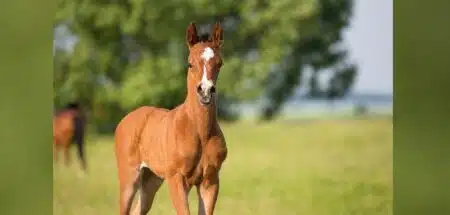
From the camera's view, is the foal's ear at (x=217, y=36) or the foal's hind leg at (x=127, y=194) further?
the foal's hind leg at (x=127, y=194)

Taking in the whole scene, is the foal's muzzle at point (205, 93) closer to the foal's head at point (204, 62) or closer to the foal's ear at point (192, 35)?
the foal's head at point (204, 62)

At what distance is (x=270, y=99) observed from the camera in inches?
94.9

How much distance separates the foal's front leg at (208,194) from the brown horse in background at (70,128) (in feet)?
1.56

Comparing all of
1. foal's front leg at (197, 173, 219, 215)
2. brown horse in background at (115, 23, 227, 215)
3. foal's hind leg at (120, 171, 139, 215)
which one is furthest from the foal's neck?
foal's hind leg at (120, 171, 139, 215)

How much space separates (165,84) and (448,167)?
1048mm

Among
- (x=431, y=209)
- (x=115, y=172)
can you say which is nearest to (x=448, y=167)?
(x=431, y=209)

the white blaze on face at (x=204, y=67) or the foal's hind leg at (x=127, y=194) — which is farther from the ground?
the white blaze on face at (x=204, y=67)

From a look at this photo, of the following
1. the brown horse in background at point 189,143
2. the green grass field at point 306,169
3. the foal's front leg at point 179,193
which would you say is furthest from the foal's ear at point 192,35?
the foal's front leg at point 179,193

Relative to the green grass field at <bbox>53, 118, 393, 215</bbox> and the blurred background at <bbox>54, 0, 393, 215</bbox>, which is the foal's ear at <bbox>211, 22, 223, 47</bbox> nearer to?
the blurred background at <bbox>54, 0, 393, 215</bbox>

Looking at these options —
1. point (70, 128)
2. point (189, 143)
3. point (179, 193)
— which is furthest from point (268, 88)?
point (70, 128)

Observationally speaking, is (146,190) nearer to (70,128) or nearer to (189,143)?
(189,143)

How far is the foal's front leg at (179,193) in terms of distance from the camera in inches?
93.8

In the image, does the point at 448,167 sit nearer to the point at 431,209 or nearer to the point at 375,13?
the point at 431,209

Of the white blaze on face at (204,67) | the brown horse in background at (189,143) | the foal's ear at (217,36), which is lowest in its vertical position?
the brown horse in background at (189,143)
